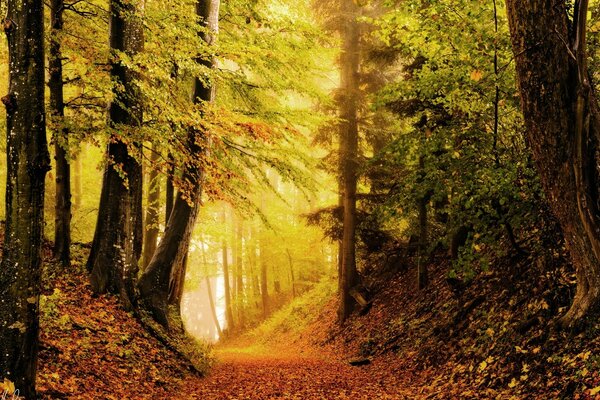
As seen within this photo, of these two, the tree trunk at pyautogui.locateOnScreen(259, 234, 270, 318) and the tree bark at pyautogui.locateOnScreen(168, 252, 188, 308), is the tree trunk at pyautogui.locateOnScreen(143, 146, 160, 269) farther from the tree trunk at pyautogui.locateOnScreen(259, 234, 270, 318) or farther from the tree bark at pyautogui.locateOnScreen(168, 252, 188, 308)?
the tree trunk at pyautogui.locateOnScreen(259, 234, 270, 318)

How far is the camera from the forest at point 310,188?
14.7 ft

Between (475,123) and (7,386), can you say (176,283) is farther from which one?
(475,123)

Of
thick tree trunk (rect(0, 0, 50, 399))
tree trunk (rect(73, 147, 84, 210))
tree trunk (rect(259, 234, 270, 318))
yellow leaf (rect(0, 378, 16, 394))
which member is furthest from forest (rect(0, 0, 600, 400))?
tree trunk (rect(259, 234, 270, 318))

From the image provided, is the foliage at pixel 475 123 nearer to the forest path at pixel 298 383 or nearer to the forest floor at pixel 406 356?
the forest floor at pixel 406 356

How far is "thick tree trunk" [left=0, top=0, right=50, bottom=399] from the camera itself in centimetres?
428

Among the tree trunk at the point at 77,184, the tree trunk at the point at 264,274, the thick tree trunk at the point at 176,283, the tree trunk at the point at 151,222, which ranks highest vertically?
the tree trunk at the point at 77,184

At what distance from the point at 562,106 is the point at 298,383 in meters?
6.57

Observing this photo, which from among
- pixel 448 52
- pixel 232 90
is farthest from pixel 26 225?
pixel 232 90

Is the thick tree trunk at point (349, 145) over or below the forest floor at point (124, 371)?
over

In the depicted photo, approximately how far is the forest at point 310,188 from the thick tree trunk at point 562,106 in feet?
0.07

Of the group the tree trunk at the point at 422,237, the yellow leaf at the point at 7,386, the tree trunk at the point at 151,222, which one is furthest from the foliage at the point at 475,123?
the tree trunk at the point at 151,222

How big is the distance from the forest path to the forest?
0.28 ft

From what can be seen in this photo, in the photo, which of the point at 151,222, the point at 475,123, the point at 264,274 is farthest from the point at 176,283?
the point at 264,274

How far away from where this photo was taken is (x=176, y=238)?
9.65 meters
